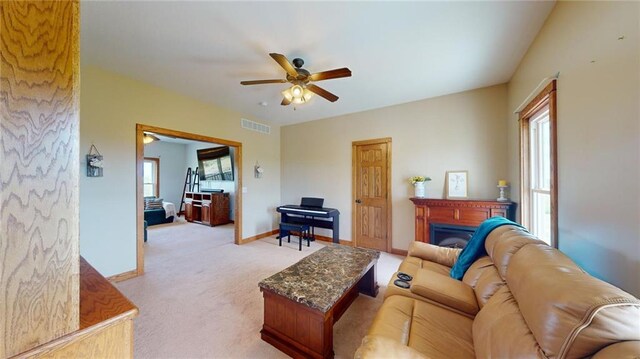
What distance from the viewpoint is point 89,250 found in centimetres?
271

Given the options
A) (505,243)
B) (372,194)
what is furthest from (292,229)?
(505,243)

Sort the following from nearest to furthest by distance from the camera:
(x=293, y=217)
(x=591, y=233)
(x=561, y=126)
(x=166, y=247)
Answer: (x=591, y=233)
(x=561, y=126)
(x=166, y=247)
(x=293, y=217)

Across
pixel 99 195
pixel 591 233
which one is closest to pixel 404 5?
pixel 591 233

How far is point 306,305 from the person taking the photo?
159cm

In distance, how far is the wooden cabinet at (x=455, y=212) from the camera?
2924 millimetres

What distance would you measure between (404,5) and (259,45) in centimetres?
136

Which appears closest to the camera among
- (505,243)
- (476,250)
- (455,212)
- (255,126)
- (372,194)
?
(505,243)

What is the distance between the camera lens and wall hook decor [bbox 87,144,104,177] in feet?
8.85

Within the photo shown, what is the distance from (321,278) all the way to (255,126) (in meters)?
3.76

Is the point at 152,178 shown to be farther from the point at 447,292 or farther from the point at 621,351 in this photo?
the point at 621,351

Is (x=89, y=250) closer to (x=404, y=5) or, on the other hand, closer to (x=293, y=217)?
(x=293, y=217)

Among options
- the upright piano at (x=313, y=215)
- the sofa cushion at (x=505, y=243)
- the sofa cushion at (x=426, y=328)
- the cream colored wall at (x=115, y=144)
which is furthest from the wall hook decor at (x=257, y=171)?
the sofa cushion at (x=505, y=243)

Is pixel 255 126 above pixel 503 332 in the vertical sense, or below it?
above

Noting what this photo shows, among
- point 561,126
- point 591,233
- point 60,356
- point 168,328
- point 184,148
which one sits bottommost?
point 168,328
